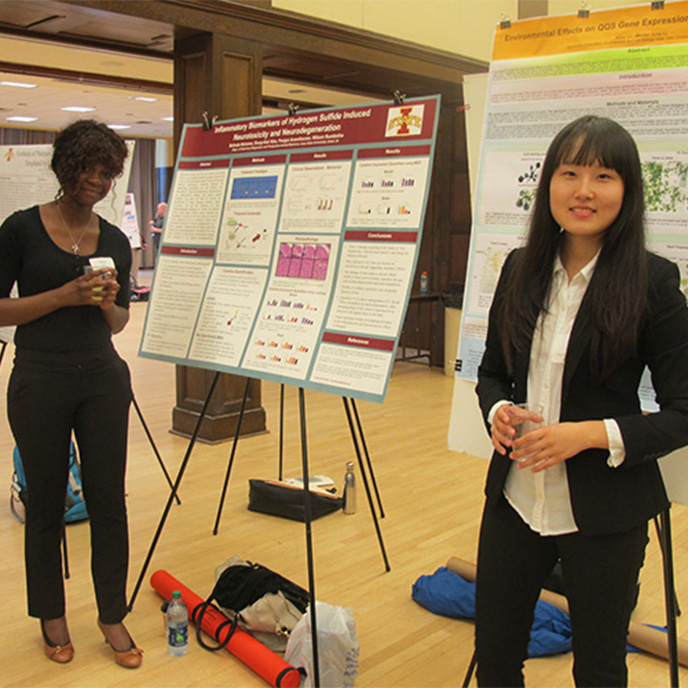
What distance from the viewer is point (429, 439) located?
5.06 meters

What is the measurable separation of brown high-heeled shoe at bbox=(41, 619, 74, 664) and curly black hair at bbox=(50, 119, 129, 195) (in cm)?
140

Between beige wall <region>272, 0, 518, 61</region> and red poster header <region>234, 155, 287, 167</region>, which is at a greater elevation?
beige wall <region>272, 0, 518, 61</region>

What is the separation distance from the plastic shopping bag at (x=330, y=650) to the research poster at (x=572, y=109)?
0.85 meters

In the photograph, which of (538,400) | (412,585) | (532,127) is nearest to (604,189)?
(538,400)

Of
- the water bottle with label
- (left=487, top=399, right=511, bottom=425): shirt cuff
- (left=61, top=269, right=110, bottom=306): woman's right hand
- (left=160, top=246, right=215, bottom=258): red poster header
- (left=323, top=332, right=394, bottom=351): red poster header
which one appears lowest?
the water bottle with label

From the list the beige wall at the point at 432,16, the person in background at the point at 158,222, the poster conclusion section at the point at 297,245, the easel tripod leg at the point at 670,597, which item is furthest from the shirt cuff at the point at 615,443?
the beige wall at the point at 432,16

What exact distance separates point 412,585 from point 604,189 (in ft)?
6.60

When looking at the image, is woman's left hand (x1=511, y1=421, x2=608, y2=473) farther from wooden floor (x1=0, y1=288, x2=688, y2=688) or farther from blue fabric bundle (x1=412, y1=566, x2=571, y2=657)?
blue fabric bundle (x1=412, y1=566, x2=571, y2=657)

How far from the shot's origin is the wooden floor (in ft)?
8.07

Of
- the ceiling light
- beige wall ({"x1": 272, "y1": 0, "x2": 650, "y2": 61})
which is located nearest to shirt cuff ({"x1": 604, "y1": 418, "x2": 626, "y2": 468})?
beige wall ({"x1": 272, "y1": 0, "x2": 650, "y2": 61})

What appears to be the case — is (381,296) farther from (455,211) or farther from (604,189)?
(455,211)

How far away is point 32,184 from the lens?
12.3 feet

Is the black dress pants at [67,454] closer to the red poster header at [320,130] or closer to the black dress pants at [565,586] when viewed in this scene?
the red poster header at [320,130]

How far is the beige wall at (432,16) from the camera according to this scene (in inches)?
202
